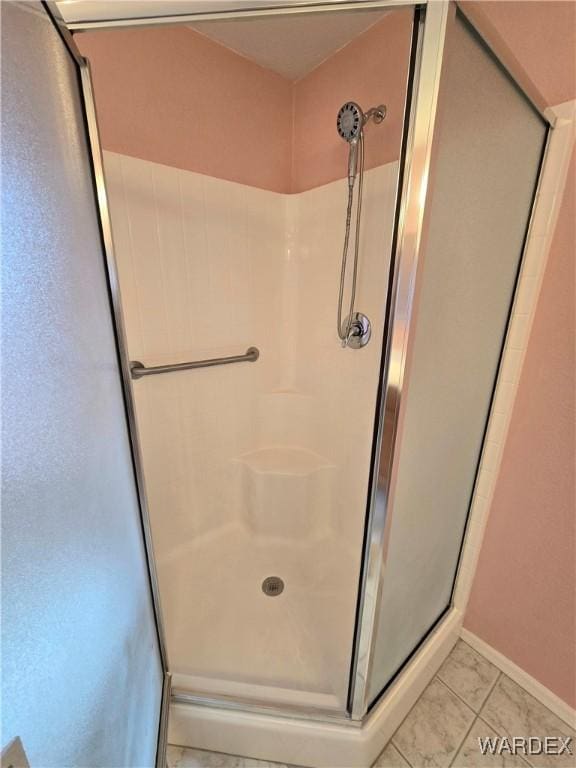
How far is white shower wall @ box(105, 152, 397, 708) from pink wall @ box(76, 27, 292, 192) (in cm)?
9

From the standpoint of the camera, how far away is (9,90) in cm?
35

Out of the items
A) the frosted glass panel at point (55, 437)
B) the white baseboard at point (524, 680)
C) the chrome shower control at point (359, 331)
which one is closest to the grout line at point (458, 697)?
the white baseboard at point (524, 680)

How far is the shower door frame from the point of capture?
0.47 metres

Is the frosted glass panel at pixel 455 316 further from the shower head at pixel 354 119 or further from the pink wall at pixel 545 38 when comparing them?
the shower head at pixel 354 119

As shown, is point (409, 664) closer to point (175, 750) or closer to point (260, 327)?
point (175, 750)

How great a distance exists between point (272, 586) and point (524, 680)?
3.15 ft

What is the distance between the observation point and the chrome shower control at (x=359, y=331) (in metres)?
1.33

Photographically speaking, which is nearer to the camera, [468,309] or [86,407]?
[86,407]

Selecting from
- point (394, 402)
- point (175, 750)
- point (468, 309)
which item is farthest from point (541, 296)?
point (175, 750)

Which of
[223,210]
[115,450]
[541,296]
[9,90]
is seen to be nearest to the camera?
[9,90]

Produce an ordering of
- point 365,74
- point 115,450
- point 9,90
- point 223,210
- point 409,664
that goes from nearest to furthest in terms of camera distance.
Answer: point 9,90 < point 115,450 < point 409,664 < point 365,74 < point 223,210

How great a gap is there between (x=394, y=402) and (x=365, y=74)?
1346 mm

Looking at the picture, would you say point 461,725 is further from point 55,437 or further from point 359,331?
point 55,437

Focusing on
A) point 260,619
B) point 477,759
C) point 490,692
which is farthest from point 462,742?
point 260,619
